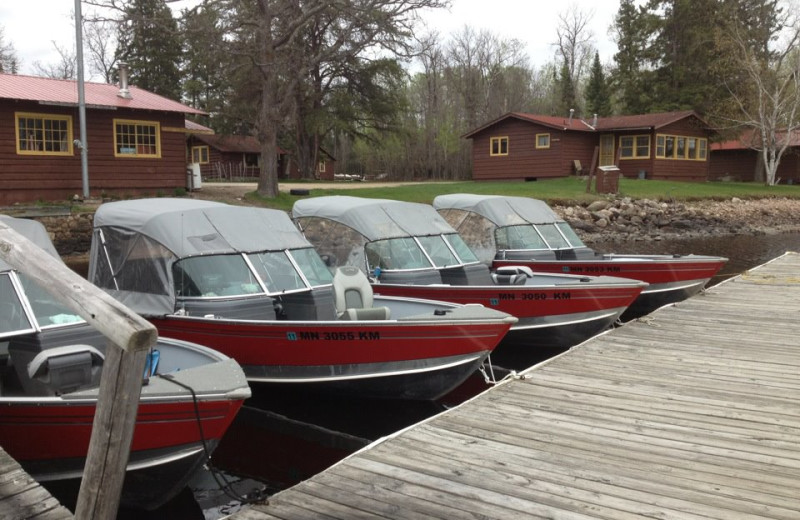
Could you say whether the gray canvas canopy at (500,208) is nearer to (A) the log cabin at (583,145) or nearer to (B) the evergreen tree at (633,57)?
(A) the log cabin at (583,145)

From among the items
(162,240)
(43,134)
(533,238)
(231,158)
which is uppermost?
(231,158)

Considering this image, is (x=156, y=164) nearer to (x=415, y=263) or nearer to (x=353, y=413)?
(x=415, y=263)

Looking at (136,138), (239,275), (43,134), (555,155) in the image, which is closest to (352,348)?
(239,275)

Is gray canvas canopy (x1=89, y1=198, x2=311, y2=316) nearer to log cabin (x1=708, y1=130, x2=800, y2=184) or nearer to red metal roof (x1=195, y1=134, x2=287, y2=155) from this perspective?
red metal roof (x1=195, y1=134, x2=287, y2=155)

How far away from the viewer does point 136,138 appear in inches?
1052

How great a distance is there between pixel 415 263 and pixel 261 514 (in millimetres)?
Result: 7740

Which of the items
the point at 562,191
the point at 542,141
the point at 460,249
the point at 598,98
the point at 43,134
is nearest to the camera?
the point at 460,249

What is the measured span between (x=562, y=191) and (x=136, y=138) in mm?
20030

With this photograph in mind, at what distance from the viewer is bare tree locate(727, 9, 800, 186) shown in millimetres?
43812

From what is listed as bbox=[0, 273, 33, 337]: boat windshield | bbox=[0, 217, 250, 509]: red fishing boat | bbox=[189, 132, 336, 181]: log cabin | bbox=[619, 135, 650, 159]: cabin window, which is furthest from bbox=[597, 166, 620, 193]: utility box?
bbox=[0, 273, 33, 337]: boat windshield

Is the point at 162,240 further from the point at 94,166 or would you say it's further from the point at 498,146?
the point at 498,146

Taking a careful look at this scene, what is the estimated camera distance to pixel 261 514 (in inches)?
191

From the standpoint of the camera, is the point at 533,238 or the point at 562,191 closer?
the point at 533,238

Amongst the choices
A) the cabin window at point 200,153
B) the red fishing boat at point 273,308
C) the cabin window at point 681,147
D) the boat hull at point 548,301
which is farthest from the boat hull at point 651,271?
the cabin window at point 200,153
